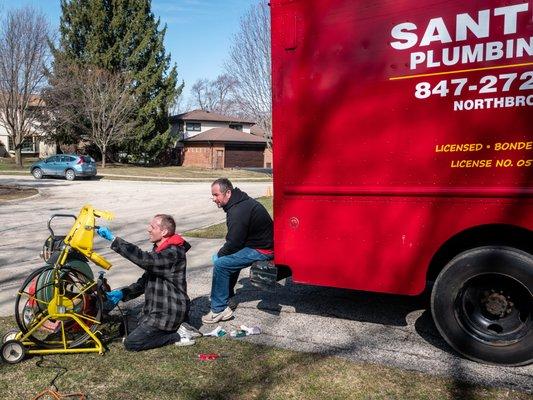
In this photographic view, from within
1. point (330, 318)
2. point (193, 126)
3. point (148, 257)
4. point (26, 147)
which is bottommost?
point (330, 318)

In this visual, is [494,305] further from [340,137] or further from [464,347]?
[340,137]

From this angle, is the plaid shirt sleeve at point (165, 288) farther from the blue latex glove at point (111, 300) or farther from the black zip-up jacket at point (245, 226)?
the black zip-up jacket at point (245, 226)

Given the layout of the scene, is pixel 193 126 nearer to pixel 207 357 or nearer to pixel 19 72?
pixel 19 72

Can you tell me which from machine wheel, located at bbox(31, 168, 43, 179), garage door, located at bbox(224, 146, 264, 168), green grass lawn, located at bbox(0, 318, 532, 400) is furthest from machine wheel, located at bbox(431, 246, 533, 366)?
garage door, located at bbox(224, 146, 264, 168)

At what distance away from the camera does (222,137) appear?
176 ft

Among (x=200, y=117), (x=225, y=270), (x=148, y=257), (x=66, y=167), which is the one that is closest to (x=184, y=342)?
(x=148, y=257)

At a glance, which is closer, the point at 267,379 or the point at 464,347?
the point at 267,379

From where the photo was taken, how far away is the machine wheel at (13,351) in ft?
13.3

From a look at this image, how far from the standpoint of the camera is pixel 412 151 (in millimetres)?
4160

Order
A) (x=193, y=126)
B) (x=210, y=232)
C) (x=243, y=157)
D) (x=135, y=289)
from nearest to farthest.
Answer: (x=135, y=289) < (x=210, y=232) < (x=243, y=157) < (x=193, y=126)

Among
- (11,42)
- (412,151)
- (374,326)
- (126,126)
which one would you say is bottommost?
(374,326)

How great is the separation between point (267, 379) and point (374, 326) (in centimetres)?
165

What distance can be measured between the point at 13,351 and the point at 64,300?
21.2 inches

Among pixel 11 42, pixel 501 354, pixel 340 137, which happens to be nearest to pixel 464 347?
pixel 501 354
